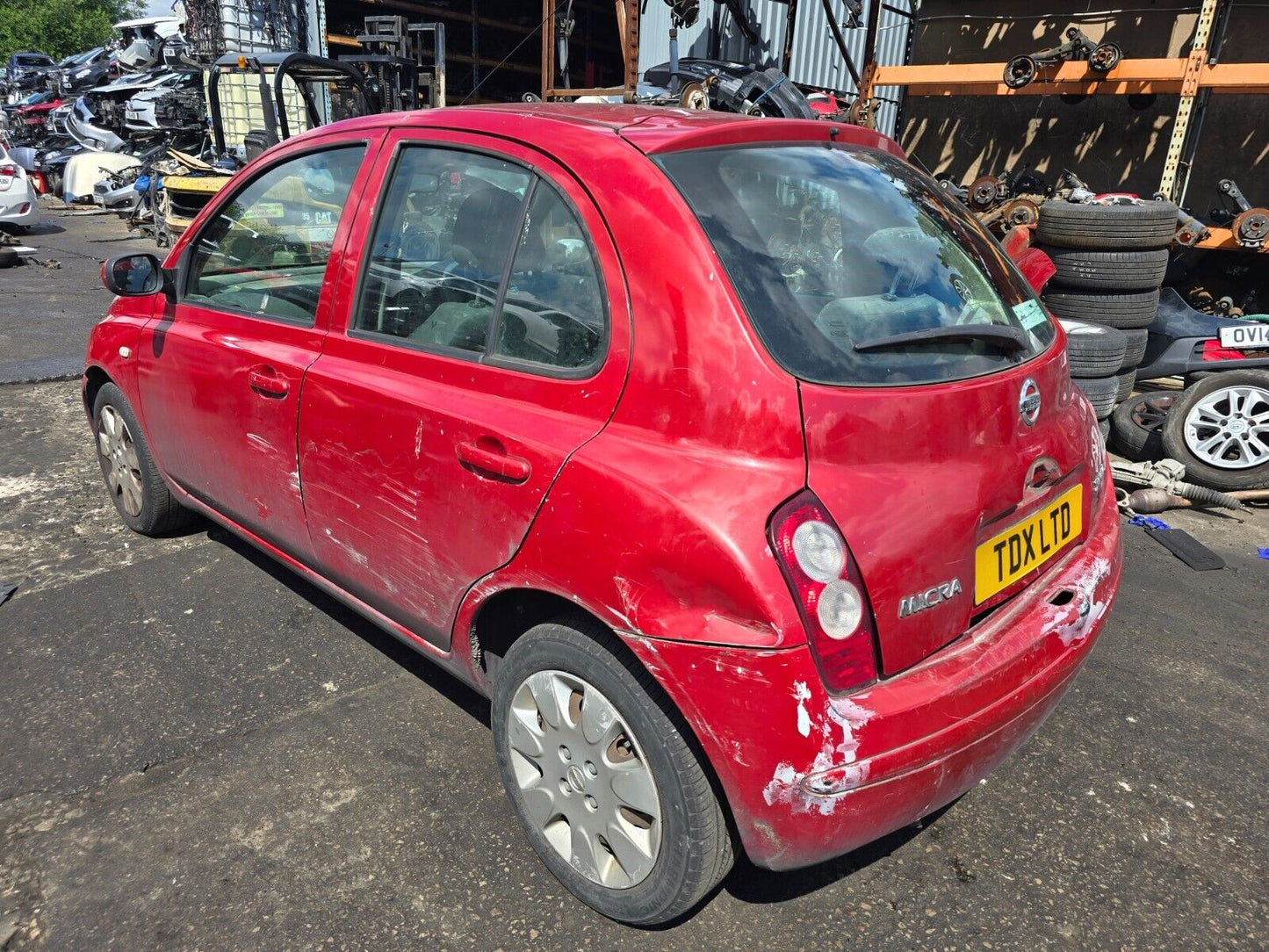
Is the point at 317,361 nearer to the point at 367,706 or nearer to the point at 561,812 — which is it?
the point at 367,706

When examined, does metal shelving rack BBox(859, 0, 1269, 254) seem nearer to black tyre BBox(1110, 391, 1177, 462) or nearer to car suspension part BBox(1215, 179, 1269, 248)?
car suspension part BBox(1215, 179, 1269, 248)

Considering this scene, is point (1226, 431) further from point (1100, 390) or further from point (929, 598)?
point (929, 598)

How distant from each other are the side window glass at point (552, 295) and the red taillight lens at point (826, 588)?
1.95ft

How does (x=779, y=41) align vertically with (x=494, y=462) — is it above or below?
above

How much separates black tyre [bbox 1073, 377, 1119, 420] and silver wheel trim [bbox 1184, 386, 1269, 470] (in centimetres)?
39

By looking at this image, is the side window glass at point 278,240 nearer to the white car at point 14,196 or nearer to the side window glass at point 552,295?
the side window glass at point 552,295

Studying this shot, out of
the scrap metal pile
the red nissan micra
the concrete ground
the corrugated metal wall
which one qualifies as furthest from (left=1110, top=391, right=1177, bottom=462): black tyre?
the corrugated metal wall

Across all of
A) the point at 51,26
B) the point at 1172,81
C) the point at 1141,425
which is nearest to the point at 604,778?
the point at 1141,425

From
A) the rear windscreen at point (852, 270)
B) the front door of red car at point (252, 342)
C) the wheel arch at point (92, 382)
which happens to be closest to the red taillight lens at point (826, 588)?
the rear windscreen at point (852, 270)

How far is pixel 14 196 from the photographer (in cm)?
1241

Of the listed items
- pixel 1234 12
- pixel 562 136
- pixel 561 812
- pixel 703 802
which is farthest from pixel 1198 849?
pixel 1234 12

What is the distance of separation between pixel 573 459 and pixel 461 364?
0.49 meters

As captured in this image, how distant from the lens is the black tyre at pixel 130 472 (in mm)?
3617

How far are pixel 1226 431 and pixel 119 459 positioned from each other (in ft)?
17.8
